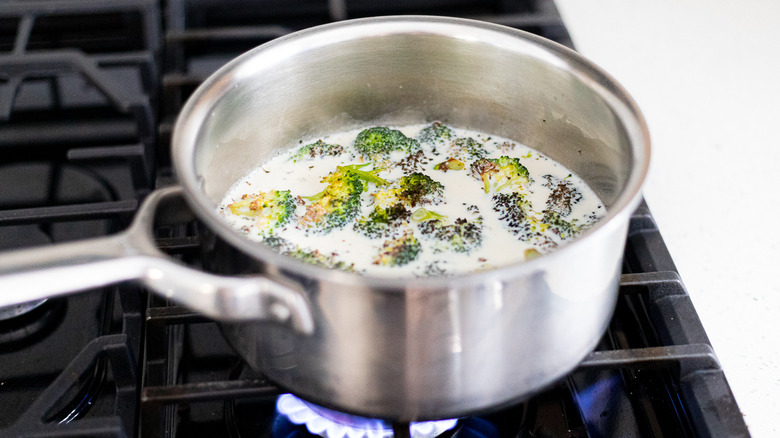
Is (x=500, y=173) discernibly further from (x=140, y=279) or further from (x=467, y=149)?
(x=140, y=279)

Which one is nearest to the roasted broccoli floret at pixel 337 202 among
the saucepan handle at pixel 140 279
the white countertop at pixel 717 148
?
the saucepan handle at pixel 140 279

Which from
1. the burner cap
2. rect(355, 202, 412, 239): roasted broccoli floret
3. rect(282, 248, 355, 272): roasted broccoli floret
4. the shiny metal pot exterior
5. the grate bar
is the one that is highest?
the shiny metal pot exterior

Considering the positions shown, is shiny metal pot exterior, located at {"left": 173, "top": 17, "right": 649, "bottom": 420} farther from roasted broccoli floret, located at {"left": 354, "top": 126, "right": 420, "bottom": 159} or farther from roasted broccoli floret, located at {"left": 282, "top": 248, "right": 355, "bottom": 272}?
roasted broccoli floret, located at {"left": 282, "top": 248, "right": 355, "bottom": 272}

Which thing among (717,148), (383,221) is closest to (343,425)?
(383,221)

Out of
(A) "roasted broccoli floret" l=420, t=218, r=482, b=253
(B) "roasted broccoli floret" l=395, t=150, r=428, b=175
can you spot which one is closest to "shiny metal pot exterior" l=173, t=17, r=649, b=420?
(B) "roasted broccoli floret" l=395, t=150, r=428, b=175

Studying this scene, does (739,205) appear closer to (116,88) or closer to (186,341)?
(186,341)

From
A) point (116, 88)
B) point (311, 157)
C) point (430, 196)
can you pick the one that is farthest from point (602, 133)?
point (116, 88)
